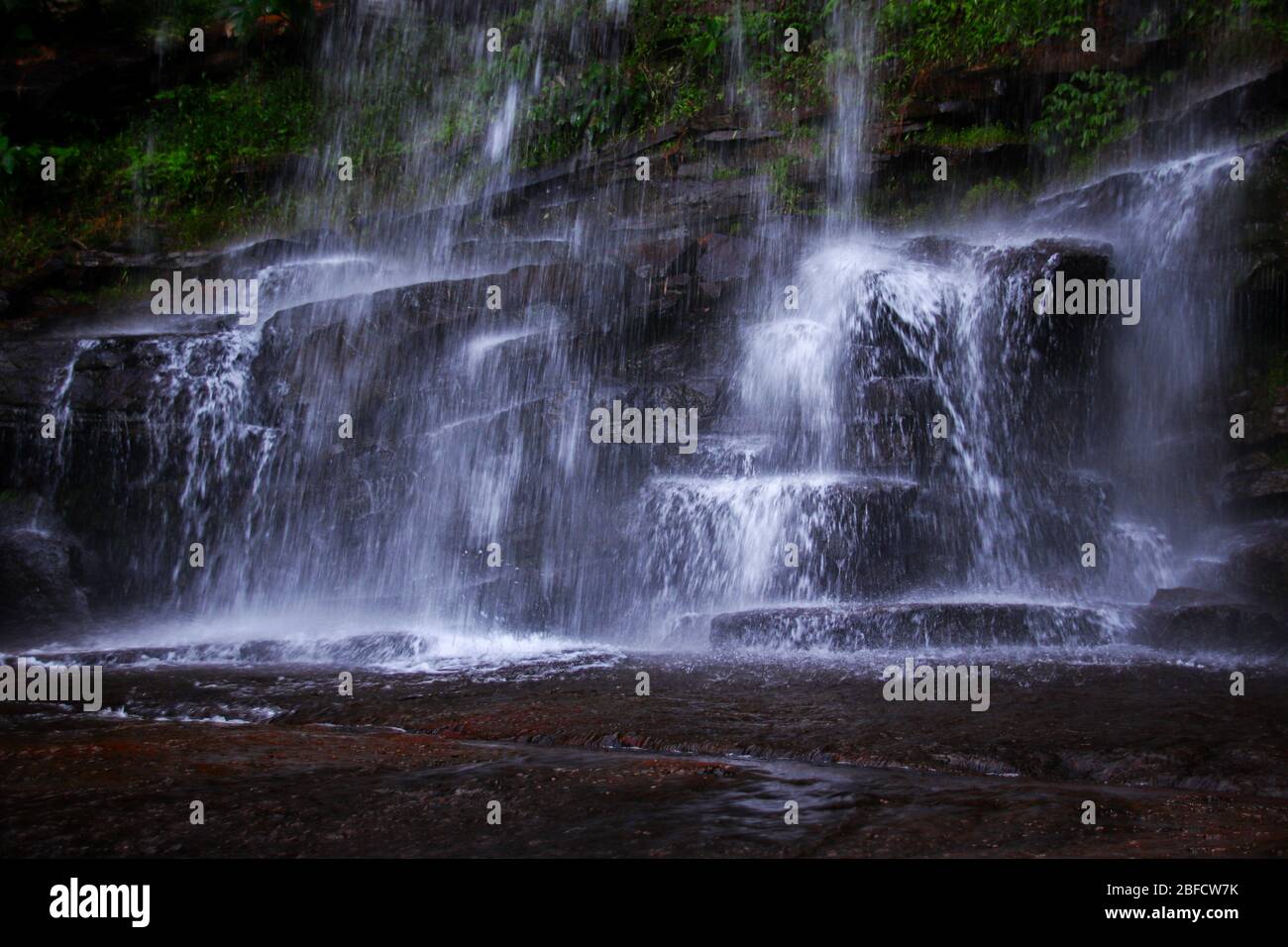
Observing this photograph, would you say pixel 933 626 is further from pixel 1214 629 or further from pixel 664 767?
pixel 664 767

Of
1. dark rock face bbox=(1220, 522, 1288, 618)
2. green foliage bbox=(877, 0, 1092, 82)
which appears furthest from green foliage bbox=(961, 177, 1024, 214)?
dark rock face bbox=(1220, 522, 1288, 618)

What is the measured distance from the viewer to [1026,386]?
34.3 feet

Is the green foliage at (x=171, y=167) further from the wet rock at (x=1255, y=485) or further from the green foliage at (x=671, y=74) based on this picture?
the wet rock at (x=1255, y=485)

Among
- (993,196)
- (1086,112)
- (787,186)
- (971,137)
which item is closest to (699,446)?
(787,186)

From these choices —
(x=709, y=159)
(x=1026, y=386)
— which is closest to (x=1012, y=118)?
(x=709, y=159)

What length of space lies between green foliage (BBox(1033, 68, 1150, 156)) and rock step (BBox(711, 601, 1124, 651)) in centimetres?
822

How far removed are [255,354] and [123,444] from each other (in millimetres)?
1803

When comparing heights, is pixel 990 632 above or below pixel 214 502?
below

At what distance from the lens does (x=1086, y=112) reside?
1310cm

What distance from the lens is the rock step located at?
23.9ft

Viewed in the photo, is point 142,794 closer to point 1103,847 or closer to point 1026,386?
point 1103,847

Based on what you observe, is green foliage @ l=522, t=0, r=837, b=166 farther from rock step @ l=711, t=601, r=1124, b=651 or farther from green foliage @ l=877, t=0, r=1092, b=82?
rock step @ l=711, t=601, r=1124, b=651

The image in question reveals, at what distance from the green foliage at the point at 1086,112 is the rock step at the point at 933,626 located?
822cm

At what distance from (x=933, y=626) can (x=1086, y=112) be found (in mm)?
9176
